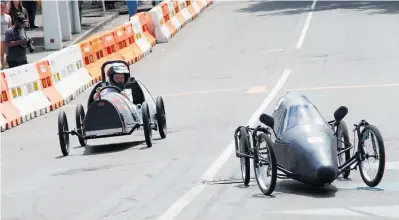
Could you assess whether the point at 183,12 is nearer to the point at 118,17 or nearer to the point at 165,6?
the point at 165,6

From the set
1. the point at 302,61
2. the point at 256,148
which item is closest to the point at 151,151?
the point at 256,148

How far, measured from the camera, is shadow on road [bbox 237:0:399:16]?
1533 inches

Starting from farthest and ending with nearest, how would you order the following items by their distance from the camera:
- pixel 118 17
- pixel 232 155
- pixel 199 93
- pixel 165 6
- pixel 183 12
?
pixel 118 17 → pixel 183 12 → pixel 165 6 → pixel 199 93 → pixel 232 155

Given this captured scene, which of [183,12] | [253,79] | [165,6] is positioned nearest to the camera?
[253,79]

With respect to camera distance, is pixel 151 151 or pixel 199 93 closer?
pixel 151 151

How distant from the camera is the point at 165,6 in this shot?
35.9 meters

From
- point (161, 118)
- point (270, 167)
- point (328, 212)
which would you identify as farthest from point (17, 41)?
point (328, 212)

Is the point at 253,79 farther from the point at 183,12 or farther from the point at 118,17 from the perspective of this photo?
the point at 118,17

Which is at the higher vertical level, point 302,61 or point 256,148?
point 256,148

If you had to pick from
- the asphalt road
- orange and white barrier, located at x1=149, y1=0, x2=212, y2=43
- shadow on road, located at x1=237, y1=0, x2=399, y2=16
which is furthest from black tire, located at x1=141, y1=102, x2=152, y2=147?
shadow on road, located at x1=237, y1=0, x2=399, y2=16

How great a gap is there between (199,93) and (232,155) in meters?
7.88

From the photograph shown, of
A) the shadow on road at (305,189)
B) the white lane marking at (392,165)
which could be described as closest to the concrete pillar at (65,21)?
the white lane marking at (392,165)

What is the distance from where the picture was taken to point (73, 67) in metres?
25.3

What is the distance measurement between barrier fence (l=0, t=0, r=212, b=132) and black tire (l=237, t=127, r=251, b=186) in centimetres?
845
